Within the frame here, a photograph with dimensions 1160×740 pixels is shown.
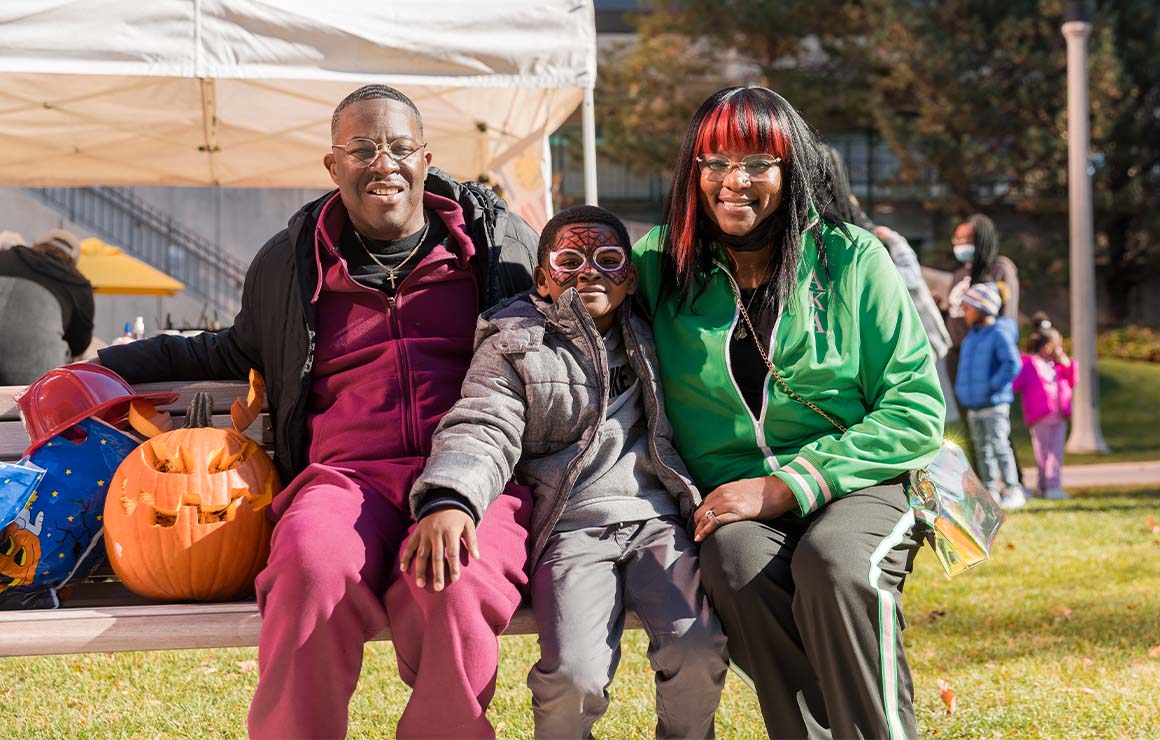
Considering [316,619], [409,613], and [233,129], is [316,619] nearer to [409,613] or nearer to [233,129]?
[409,613]

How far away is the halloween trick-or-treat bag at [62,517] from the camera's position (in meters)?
3.15

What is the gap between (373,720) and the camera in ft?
13.4

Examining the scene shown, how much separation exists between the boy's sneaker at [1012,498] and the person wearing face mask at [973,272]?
96cm

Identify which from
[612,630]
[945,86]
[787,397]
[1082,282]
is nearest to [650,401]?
[787,397]

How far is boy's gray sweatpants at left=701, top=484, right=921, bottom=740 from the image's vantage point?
2.66 metres

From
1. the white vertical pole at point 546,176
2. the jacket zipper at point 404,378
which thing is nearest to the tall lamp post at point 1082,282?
the white vertical pole at point 546,176

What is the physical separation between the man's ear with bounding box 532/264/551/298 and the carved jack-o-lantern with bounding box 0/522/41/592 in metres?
1.46

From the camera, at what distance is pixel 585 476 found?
3.02 meters

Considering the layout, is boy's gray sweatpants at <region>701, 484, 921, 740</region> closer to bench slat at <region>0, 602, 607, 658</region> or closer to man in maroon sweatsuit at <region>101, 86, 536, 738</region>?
bench slat at <region>0, 602, 607, 658</region>

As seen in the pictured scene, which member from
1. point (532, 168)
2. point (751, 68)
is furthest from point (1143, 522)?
point (751, 68)

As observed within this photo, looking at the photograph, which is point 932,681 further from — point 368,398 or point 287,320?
point 287,320

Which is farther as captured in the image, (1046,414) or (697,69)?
(697,69)

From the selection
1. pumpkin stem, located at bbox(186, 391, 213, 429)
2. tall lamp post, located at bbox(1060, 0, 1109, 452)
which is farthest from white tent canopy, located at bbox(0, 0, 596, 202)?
tall lamp post, located at bbox(1060, 0, 1109, 452)

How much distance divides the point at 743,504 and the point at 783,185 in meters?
0.86
